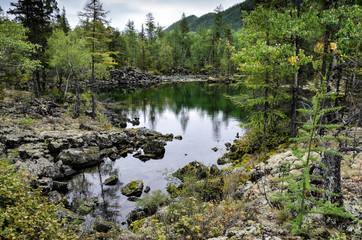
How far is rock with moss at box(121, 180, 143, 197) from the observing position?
13.2 metres

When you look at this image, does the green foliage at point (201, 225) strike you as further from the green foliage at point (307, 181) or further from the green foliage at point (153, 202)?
the green foliage at point (153, 202)

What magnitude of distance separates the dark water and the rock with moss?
373 millimetres

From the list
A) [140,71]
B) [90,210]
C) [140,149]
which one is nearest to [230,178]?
[90,210]

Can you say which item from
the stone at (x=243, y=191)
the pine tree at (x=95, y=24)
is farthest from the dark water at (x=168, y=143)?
the pine tree at (x=95, y=24)

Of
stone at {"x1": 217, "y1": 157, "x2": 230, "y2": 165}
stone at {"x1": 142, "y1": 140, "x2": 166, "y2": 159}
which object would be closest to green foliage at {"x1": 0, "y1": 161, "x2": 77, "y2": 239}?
stone at {"x1": 217, "y1": 157, "x2": 230, "y2": 165}

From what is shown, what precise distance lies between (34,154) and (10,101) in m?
14.3

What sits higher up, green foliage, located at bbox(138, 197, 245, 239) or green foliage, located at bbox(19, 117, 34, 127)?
green foliage, located at bbox(19, 117, 34, 127)

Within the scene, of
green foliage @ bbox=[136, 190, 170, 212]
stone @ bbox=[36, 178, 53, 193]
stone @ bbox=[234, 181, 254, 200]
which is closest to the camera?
stone @ bbox=[234, 181, 254, 200]

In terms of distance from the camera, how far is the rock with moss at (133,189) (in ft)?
43.4

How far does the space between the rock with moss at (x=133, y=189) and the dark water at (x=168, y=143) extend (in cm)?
37

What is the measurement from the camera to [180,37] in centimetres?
→ 9356

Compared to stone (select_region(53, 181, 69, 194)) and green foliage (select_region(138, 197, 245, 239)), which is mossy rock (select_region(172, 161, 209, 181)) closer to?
green foliage (select_region(138, 197, 245, 239))

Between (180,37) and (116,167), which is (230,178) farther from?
(180,37)

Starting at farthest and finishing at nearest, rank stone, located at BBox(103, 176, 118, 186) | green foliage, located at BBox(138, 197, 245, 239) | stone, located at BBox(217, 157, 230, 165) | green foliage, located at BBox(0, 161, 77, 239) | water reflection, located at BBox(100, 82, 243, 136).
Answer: water reflection, located at BBox(100, 82, 243, 136), stone, located at BBox(217, 157, 230, 165), stone, located at BBox(103, 176, 118, 186), green foliage, located at BBox(138, 197, 245, 239), green foliage, located at BBox(0, 161, 77, 239)
